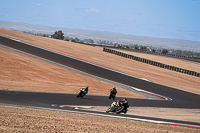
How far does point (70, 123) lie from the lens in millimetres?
8867

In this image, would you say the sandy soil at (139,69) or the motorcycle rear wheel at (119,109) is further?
the sandy soil at (139,69)

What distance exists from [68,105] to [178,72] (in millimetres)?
35718

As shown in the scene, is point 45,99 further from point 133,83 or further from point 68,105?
point 133,83

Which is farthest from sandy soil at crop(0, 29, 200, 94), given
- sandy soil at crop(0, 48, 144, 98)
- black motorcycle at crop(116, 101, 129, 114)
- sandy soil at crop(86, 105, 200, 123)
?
black motorcycle at crop(116, 101, 129, 114)

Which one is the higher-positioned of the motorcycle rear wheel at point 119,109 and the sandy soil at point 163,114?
the motorcycle rear wheel at point 119,109

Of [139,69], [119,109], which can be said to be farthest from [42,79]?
[139,69]

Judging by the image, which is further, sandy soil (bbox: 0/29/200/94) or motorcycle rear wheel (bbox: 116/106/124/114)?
sandy soil (bbox: 0/29/200/94)

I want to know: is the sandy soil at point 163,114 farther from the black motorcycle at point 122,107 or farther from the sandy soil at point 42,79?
the sandy soil at point 42,79

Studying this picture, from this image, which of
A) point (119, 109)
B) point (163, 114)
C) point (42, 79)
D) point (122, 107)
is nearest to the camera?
point (122, 107)

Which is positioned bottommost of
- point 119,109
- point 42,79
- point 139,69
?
point 42,79

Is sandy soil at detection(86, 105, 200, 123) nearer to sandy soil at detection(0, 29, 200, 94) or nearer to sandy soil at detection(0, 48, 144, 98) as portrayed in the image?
sandy soil at detection(0, 48, 144, 98)

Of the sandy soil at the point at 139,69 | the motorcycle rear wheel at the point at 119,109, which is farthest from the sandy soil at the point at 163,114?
the sandy soil at the point at 139,69

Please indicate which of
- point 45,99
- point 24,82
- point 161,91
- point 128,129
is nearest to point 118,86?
point 161,91

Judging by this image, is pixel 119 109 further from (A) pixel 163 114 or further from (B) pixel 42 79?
(B) pixel 42 79
